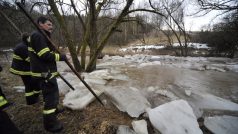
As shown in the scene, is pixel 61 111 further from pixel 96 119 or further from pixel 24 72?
pixel 24 72

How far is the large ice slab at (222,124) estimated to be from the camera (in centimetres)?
231

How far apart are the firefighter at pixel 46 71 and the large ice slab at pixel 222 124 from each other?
199cm

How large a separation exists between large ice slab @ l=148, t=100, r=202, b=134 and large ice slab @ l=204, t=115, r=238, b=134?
0.22m

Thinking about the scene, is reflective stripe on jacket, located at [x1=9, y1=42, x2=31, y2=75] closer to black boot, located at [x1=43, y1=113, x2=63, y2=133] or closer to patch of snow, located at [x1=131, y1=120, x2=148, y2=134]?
black boot, located at [x1=43, y1=113, x2=63, y2=133]

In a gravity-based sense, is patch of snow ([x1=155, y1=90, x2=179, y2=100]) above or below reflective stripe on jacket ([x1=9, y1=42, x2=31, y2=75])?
below

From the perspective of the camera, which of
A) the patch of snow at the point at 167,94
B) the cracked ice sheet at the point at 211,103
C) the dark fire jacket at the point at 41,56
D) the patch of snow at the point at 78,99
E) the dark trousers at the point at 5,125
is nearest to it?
the dark trousers at the point at 5,125

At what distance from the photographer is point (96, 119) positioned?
8.50ft

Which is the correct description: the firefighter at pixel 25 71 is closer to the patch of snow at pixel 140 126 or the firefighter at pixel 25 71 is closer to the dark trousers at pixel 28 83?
the dark trousers at pixel 28 83

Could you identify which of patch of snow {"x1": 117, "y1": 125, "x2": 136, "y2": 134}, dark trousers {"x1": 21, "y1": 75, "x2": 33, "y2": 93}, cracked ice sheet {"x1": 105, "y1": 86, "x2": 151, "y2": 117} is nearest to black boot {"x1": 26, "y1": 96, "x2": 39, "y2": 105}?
dark trousers {"x1": 21, "y1": 75, "x2": 33, "y2": 93}

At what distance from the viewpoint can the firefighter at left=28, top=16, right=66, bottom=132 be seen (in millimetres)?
2244

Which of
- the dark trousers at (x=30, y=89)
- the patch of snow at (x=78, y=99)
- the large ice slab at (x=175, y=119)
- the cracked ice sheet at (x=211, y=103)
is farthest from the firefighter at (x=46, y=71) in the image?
the cracked ice sheet at (x=211, y=103)

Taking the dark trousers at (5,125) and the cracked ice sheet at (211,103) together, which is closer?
the dark trousers at (5,125)

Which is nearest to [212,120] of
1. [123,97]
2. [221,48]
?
[123,97]

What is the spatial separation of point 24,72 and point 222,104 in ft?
11.2
